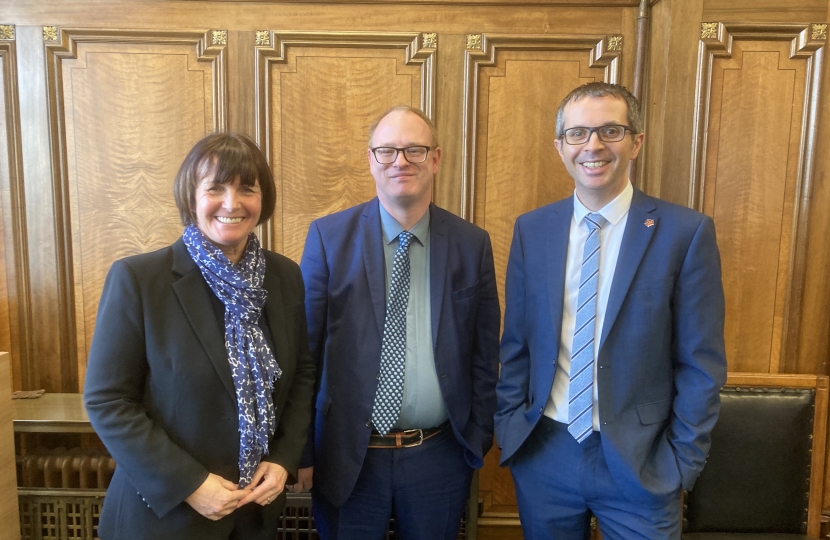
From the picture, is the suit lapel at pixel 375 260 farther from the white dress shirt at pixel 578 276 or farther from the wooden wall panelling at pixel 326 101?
the wooden wall panelling at pixel 326 101

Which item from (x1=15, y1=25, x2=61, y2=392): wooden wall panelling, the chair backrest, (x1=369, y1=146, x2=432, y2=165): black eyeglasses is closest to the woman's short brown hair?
(x1=369, y1=146, x2=432, y2=165): black eyeglasses

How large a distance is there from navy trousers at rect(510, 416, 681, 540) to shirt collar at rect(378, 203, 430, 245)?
65cm

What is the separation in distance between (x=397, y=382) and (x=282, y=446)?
35 cm

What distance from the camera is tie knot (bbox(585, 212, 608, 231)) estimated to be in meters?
1.42

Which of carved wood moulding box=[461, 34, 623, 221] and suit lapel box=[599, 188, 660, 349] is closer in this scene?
suit lapel box=[599, 188, 660, 349]

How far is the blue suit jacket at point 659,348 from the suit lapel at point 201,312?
85 centimetres

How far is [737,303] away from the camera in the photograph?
2.08 meters

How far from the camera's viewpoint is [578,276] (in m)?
1.45

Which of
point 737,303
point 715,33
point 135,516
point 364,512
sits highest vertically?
point 715,33

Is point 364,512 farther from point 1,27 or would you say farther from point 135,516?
point 1,27

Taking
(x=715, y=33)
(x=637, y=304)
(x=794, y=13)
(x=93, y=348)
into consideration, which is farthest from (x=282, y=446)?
(x=794, y=13)

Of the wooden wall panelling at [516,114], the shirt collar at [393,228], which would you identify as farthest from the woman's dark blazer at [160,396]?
the wooden wall panelling at [516,114]

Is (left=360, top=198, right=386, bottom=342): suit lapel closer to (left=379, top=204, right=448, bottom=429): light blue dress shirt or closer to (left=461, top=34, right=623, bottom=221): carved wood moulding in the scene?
(left=379, top=204, right=448, bottom=429): light blue dress shirt

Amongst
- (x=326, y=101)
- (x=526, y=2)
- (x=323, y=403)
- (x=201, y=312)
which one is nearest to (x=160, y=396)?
(x=201, y=312)
